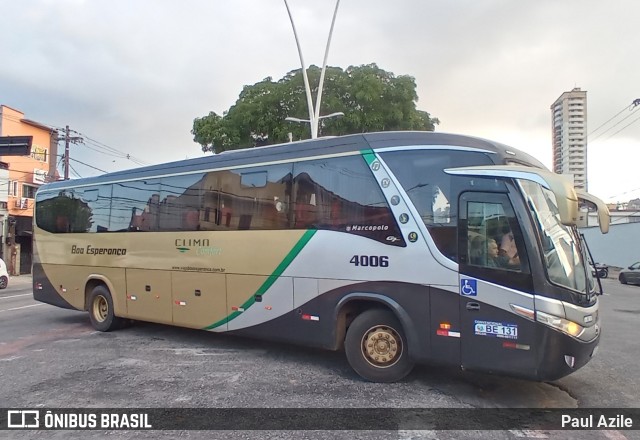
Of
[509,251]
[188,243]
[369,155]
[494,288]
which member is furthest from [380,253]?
[188,243]

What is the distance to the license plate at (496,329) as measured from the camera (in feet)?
16.8

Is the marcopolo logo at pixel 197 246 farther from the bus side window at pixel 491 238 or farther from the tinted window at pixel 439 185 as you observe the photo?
the bus side window at pixel 491 238

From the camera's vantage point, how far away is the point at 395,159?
19.9 ft

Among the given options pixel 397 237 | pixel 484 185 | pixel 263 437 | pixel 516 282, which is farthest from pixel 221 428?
pixel 484 185

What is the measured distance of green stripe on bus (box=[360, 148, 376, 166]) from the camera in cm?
623

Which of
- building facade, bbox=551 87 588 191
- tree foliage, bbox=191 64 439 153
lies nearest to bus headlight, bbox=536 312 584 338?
tree foliage, bbox=191 64 439 153

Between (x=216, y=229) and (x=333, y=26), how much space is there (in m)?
13.3

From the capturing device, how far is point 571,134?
124 feet

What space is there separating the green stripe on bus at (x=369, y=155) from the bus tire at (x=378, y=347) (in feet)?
6.38

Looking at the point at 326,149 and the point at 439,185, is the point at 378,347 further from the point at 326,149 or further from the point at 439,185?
the point at 326,149

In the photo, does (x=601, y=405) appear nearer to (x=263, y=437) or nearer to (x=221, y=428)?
(x=263, y=437)

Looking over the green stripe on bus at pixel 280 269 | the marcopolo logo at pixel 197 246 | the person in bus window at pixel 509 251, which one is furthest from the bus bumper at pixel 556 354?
the marcopolo logo at pixel 197 246

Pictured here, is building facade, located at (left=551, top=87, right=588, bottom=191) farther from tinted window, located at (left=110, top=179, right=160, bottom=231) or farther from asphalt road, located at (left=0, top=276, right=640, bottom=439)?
tinted window, located at (left=110, top=179, right=160, bottom=231)

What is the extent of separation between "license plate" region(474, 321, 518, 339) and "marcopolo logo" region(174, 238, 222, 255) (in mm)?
4277
